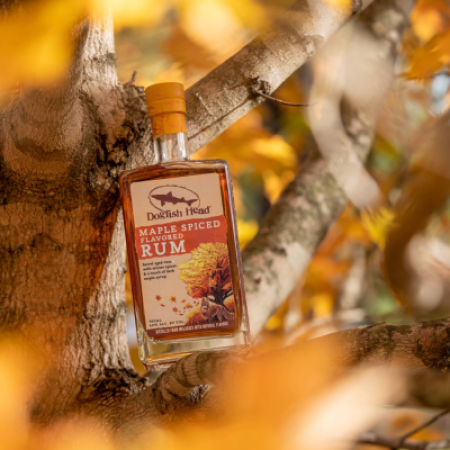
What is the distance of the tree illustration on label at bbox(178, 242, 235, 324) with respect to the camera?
0.57 m

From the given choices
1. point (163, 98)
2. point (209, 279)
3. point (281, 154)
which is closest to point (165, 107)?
point (163, 98)

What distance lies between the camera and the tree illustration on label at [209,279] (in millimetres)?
570

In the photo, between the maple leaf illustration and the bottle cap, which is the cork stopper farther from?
the maple leaf illustration

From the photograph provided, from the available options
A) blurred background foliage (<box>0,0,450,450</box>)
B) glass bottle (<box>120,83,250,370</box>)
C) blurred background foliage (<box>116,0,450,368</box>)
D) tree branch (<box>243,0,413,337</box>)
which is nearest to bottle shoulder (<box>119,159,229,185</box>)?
glass bottle (<box>120,83,250,370</box>)

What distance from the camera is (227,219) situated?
578 mm

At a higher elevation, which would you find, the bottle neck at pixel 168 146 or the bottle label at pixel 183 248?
the bottle neck at pixel 168 146

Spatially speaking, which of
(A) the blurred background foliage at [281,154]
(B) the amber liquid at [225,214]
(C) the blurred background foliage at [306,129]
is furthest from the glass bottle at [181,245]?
(C) the blurred background foliage at [306,129]

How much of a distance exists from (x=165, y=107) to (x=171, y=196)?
0.11 metres

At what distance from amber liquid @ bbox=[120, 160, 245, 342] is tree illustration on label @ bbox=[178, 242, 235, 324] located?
1 centimetres

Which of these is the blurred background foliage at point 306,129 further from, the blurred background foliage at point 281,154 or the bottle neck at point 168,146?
the bottle neck at point 168,146

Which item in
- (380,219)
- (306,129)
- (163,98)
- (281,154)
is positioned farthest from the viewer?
(306,129)

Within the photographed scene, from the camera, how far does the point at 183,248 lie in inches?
22.3

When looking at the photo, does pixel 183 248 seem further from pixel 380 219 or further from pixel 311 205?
pixel 380 219

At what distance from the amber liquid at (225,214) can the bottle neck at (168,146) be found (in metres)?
0.02
